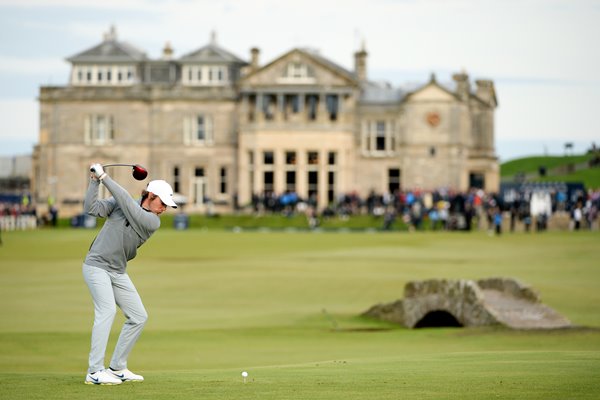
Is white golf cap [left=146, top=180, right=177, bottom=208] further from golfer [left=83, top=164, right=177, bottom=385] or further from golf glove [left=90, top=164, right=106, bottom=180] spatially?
golf glove [left=90, top=164, right=106, bottom=180]

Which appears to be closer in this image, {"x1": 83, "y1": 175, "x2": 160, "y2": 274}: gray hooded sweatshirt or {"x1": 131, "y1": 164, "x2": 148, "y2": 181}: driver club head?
{"x1": 83, "y1": 175, "x2": 160, "y2": 274}: gray hooded sweatshirt

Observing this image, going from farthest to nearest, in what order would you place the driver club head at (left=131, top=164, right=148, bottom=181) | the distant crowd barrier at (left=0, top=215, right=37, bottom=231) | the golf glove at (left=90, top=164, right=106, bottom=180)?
the distant crowd barrier at (left=0, top=215, right=37, bottom=231) < the driver club head at (left=131, top=164, right=148, bottom=181) < the golf glove at (left=90, top=164, right=106, bottom=180)

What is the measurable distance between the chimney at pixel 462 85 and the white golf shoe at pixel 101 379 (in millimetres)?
87308

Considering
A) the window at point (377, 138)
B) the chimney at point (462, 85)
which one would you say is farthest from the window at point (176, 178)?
the chimney at point (462, 85)

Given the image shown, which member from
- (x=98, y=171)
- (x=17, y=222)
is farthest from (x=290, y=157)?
(x=98, y=171)

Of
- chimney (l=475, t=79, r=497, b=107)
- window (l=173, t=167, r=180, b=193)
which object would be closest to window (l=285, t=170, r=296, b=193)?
window (l=173, t=167, r=180, b=193)

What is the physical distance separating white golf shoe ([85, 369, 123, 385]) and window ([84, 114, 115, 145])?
89347mm

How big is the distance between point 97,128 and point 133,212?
294ft

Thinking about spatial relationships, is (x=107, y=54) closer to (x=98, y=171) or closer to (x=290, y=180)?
(x=290, y=180)

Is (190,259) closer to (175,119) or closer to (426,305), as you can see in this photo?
(426,305)

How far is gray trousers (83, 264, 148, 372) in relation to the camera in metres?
16.1

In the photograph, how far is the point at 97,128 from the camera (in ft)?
343

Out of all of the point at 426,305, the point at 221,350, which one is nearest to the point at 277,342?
the point at 221,350

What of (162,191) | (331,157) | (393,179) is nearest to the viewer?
(162,191)
